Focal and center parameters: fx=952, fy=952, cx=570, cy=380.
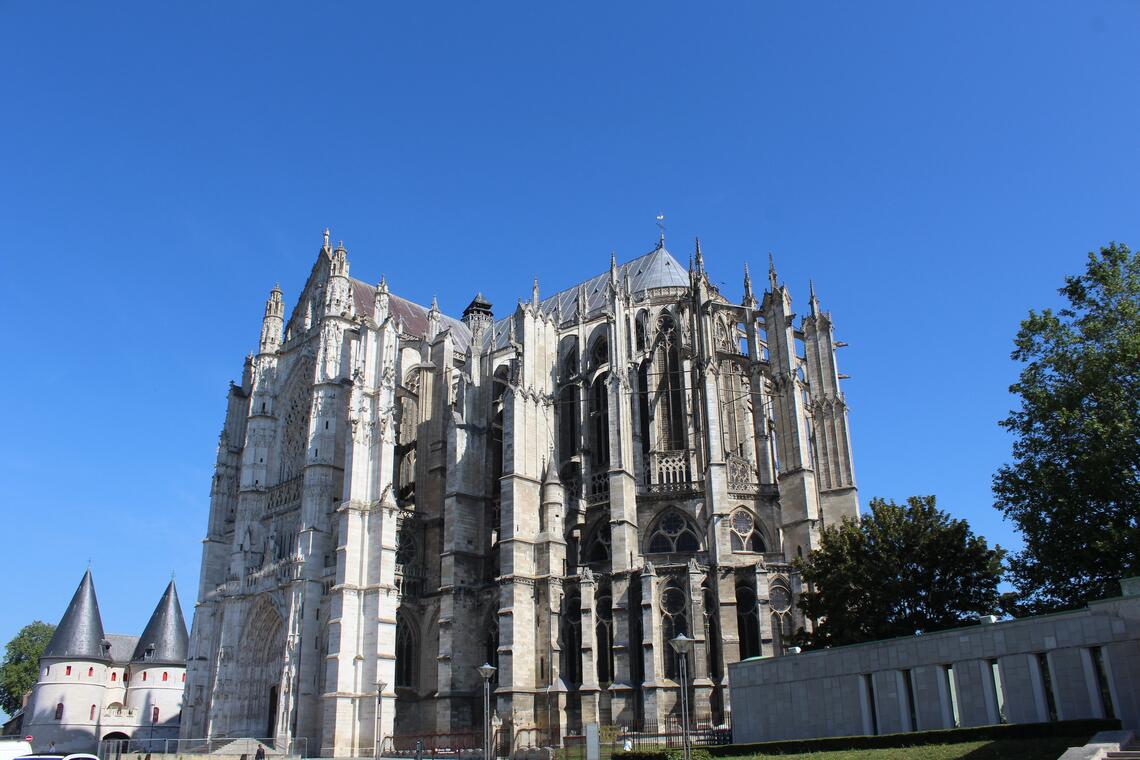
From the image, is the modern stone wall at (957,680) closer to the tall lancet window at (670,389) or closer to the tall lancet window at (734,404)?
the tall lancet window at (734,404)

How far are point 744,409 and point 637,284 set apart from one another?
10678mm

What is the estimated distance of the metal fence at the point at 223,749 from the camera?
39688 millimetres

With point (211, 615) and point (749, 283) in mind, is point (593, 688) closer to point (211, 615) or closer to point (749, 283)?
point (749, 283)

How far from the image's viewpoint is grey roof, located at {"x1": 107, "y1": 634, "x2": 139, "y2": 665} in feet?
218

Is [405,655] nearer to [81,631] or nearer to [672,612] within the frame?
[672,612]

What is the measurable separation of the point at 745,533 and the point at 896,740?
18.8 m

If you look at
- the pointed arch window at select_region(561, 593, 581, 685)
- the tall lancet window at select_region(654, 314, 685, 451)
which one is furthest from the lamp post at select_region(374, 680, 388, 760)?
the tall lancet window at select_region(654, 314, 685, 451)

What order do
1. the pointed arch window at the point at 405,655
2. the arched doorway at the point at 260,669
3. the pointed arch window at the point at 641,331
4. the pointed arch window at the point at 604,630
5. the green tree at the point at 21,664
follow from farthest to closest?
the green tree at the point at 21,664 → the arched doorway at the point at 260,669 → the pointed arch window at the point at 641,331 → the pointed arch window at the point at 405,655 → the pointed arch window at the point at 604,630

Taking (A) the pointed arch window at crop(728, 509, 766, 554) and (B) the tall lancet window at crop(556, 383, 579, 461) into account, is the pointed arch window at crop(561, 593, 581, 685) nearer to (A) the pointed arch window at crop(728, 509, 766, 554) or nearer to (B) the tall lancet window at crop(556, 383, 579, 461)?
(A) the pointed arch window at crop(728, 509, 766, 554)

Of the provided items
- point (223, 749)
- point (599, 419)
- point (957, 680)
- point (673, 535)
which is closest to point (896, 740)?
point (957, 680)

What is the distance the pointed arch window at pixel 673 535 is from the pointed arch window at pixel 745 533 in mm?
1616

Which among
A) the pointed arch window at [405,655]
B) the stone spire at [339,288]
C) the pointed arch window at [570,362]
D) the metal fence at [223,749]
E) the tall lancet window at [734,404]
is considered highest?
the stone spire at [339,288]

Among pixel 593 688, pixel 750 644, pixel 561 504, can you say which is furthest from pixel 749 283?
pixel 593 688

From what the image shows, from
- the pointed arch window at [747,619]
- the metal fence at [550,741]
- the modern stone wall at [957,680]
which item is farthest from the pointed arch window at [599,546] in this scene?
the modern stone wall at [957,680]
